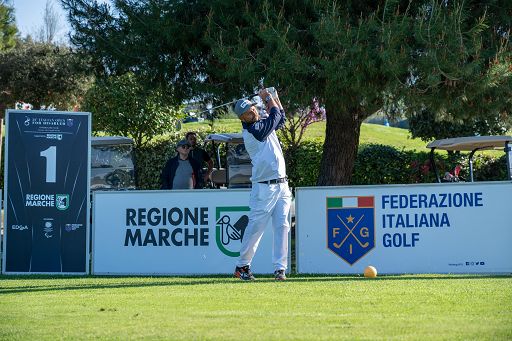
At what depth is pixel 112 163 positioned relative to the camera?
1909 centimetres

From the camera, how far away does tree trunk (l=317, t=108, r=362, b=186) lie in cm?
1786

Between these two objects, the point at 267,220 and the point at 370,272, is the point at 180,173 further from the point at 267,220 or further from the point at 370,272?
Answer: the point at 370,272

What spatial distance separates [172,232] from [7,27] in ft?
110

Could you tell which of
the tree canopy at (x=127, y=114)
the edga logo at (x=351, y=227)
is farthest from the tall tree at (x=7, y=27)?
the edga logo at (x=351, y=227)

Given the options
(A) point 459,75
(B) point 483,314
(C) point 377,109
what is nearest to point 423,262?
(A) point 459,75

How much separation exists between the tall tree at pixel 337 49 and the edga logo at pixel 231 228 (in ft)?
7.51

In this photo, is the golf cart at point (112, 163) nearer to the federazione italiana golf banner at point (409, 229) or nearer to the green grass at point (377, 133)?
the federazione italiana golf banner at point (409, 229)

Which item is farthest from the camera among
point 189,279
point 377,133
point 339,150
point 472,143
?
point 377,133

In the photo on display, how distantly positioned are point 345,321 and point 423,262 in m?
5.79

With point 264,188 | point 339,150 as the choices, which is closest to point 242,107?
point 264,188

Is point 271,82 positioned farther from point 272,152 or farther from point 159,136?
point 159,136

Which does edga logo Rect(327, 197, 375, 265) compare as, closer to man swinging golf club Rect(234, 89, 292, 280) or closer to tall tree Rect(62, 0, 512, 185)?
man swinging golf club Rect(234, 89, 292, 280)

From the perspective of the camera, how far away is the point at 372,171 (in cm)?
2345

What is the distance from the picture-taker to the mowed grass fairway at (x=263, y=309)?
6512mm
